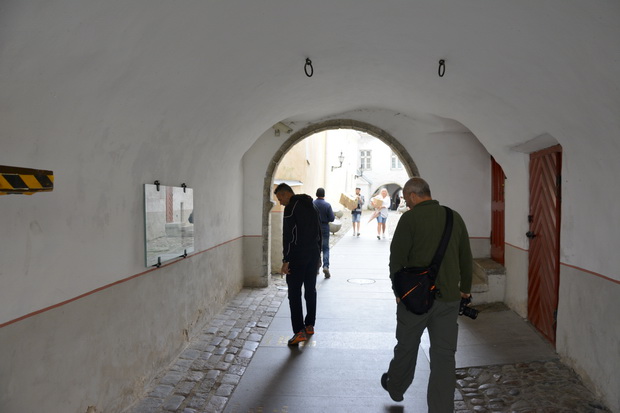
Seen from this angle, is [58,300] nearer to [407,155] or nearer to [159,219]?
[159,219]

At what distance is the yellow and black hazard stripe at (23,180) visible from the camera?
7.13ft

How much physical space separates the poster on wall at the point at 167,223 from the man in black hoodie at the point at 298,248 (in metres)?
1.07

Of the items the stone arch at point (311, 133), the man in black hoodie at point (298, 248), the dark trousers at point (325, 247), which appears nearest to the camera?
the man in black hoodie at point (298, 248)

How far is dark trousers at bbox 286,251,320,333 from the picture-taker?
5340mm

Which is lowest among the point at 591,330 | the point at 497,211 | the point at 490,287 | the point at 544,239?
the point at 490,287

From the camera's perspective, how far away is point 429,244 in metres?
3.38

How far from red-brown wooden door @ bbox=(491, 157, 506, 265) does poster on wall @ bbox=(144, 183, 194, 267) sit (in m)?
4.84

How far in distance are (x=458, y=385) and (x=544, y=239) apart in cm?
220

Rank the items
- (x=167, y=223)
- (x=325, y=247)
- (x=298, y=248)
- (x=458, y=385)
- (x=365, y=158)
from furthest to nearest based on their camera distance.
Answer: (x=365, y=158)
(x=325, y=247)
(x=298, y=248)
(x=167, y=223)
(x=458, y=385)

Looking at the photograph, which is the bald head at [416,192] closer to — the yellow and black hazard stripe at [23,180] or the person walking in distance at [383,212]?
the yellow and black hazard stripe at [23,180]

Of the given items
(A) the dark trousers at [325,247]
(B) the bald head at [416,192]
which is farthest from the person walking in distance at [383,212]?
(B) the bald head at [416,192]

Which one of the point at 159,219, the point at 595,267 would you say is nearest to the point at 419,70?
the point at 595,267

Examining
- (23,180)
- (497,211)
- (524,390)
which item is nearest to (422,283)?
(524,390)

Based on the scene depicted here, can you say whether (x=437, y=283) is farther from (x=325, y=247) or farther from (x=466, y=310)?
(x=325, y=247)
